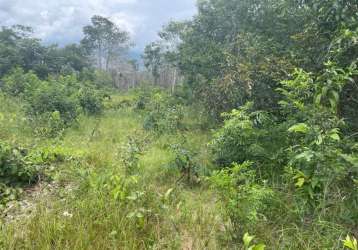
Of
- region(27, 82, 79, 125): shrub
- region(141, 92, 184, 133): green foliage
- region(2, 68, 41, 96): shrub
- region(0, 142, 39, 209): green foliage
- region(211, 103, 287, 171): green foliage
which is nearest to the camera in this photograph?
region(0, 142, 39, 209): green foliage

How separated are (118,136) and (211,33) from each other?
185 inches

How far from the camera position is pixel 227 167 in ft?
10.7

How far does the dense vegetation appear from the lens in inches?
100.0

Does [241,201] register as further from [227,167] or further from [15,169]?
[15,169]

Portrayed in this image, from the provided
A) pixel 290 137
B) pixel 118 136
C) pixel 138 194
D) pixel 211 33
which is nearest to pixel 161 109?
pixel 118 136

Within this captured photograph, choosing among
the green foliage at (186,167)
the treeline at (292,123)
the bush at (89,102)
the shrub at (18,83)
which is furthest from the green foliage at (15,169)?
the shrub at (18,83)

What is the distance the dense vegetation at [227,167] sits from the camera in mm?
2539

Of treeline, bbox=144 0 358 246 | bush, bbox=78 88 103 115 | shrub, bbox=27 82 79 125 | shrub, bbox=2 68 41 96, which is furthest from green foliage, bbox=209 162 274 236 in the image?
shrub, bbox=2 68 41 96

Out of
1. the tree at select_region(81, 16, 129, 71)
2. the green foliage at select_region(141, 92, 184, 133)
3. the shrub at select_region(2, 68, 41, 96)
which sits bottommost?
the green foliage at select_region(141, 92, 184, 133)

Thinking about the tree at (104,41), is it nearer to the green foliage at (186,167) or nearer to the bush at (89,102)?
the bush at (89,102)

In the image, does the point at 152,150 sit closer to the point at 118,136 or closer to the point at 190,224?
the point at 118,136

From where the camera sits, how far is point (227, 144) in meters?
4.34

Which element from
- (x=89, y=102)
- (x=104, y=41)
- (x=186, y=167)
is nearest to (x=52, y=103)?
(x=89, y=102)

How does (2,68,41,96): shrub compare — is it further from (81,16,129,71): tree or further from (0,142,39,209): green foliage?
(81,16,129,71): tree
